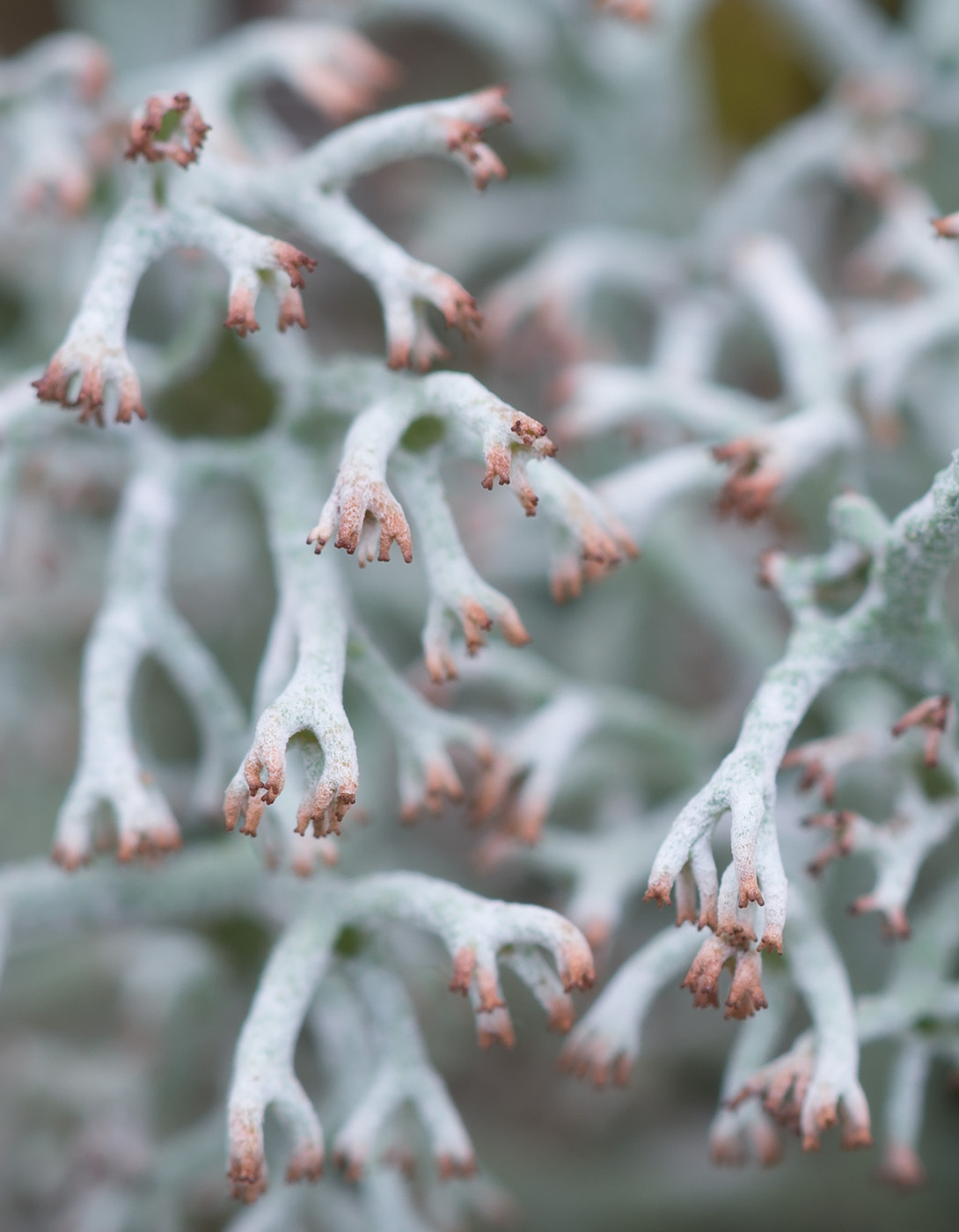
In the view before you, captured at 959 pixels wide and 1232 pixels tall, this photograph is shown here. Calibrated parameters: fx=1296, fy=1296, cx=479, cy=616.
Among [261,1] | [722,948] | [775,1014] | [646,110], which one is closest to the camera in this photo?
[722,948]

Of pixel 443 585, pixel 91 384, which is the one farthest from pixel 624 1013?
pixel 91 384

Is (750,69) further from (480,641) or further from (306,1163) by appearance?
(306,1163)

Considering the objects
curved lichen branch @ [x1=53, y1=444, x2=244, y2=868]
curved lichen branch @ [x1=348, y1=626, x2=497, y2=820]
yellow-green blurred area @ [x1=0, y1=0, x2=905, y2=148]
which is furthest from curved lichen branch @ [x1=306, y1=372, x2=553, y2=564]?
yellow-green blurred area @ [x1=0, y1=0, x2=905, y2=148]

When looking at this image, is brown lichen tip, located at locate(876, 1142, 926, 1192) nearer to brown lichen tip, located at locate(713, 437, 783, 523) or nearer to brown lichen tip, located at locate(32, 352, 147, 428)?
brown lichen tip, located at locate(713, 437, 783, 523)

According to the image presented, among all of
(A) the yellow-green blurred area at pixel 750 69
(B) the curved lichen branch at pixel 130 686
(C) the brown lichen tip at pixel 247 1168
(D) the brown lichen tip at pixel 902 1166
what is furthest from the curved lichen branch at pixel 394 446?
(A) the yellow-green blurred area at pixel 750 69

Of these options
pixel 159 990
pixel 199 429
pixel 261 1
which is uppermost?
pixel 261 1

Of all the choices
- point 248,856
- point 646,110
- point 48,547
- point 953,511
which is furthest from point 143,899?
point 646,110

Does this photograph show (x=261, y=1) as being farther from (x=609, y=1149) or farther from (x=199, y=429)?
(x=609, y=1149)

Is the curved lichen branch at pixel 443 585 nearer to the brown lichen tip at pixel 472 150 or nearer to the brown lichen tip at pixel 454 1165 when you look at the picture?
the brown lichen tip at pixel 472 150
